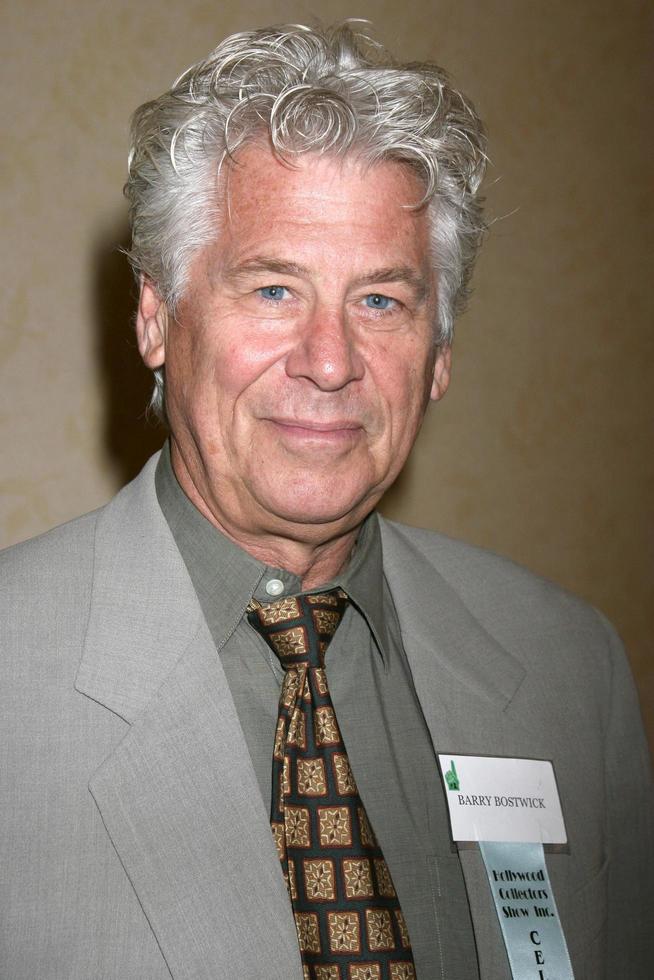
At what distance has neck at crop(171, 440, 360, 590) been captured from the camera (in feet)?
4.90

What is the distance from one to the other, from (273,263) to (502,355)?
4.28 feet

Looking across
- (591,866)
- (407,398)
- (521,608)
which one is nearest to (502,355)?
(521,608)

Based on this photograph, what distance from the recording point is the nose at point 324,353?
138cm

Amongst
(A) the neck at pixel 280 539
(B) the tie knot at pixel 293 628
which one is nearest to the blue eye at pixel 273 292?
(A) the neck at pixel 280 539

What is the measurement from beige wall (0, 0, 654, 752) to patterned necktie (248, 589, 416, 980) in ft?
2.34

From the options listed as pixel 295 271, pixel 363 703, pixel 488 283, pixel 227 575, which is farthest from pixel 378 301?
pixel 488 283

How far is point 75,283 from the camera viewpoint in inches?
76.2

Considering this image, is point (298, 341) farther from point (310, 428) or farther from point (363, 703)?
point (363, 703)

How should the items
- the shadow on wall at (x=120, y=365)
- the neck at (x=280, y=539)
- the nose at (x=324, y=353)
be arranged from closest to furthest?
the nose at (x=324, y=353) → the neck at (x=280, y=539) → the shadow on wall at (x=120, y=365)

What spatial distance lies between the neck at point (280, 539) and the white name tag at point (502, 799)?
1.05ft

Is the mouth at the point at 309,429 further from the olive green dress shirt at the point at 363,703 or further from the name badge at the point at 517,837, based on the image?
the name badge at the point at 517,837

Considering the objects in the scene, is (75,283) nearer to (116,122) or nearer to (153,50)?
(116,122)

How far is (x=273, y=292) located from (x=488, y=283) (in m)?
1.25

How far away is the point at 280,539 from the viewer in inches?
59.3
